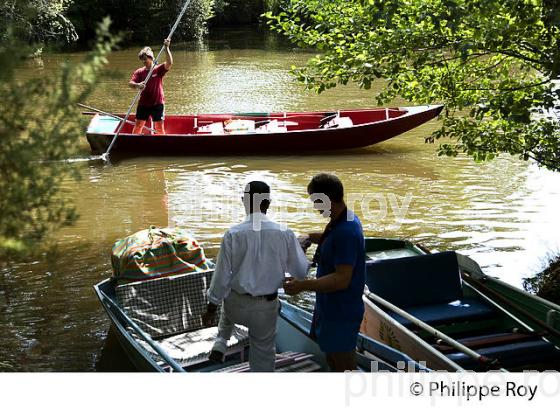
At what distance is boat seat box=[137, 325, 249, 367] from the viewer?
5.41 meters

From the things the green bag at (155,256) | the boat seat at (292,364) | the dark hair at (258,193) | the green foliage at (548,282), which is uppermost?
the dark hair at (258,193)

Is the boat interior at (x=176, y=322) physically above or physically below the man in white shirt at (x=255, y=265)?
below

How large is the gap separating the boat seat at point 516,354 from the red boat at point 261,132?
7399 millimetres

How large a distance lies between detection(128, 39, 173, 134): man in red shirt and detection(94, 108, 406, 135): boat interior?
48 cm

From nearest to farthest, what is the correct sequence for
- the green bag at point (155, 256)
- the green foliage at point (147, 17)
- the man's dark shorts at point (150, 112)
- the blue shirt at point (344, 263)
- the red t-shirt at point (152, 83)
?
1. the blue shirt at point (344, 263)
2. the green bag at point (155, 256)
3. the red t-shirt at point (152, 83)
4. the man's dark shorts at point (150, 112)
5. the green foliage at point (147, 17)

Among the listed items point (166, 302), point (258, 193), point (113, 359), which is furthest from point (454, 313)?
point (113, 359)

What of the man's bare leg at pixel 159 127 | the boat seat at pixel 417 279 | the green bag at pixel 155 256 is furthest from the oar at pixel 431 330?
the man's bare leg at pixel 159 127

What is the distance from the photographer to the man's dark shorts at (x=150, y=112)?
12.3 meters

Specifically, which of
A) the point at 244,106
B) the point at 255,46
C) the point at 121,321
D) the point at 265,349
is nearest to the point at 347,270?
the point at 265,349

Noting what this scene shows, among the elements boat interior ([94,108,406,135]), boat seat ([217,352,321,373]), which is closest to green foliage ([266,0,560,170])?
boat seat ([217,352,321,373])

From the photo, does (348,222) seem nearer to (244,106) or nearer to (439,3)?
(439,3)

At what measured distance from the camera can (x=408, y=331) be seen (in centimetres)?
514

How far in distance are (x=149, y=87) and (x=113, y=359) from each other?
6.44m

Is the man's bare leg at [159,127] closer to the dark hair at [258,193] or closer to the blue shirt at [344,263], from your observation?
the dark hair at [258,193]
